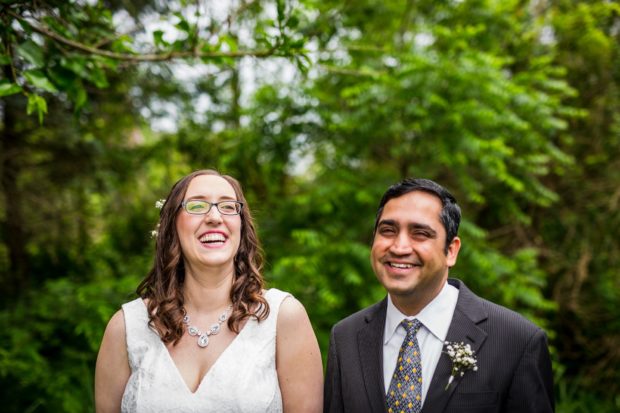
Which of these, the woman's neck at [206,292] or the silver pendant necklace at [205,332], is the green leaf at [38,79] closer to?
the woman's neck at [206,292]

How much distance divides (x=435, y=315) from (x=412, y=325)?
5.1 inches

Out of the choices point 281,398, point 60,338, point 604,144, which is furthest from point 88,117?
point 604,144

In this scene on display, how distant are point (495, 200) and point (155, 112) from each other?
4946 mm

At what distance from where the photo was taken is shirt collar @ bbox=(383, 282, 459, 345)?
8.30 feet

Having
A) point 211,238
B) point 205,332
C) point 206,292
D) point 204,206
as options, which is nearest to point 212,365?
point 205,332

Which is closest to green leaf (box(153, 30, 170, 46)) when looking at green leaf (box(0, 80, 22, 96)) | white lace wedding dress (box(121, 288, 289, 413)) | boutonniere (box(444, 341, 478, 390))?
green leaf (box(0, 80, 22, 96))

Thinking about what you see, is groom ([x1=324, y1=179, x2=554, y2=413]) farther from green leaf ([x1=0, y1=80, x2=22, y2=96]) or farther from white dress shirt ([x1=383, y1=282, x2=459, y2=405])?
green leaf ([x1=0, y1=80, x2=22, y2=96])

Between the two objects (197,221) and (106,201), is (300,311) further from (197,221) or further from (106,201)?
(106,201)

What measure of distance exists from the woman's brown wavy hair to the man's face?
0.74 metres

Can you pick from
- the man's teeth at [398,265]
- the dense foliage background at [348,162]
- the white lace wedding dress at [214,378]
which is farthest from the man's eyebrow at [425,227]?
the dense foliage background at [348,162]

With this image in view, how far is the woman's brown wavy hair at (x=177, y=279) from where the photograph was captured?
9.02ft

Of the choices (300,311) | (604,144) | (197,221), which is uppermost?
(604,144)

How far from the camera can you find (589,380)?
6570 millimetres

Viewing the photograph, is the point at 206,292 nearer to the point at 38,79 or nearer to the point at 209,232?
the point at 209,232
